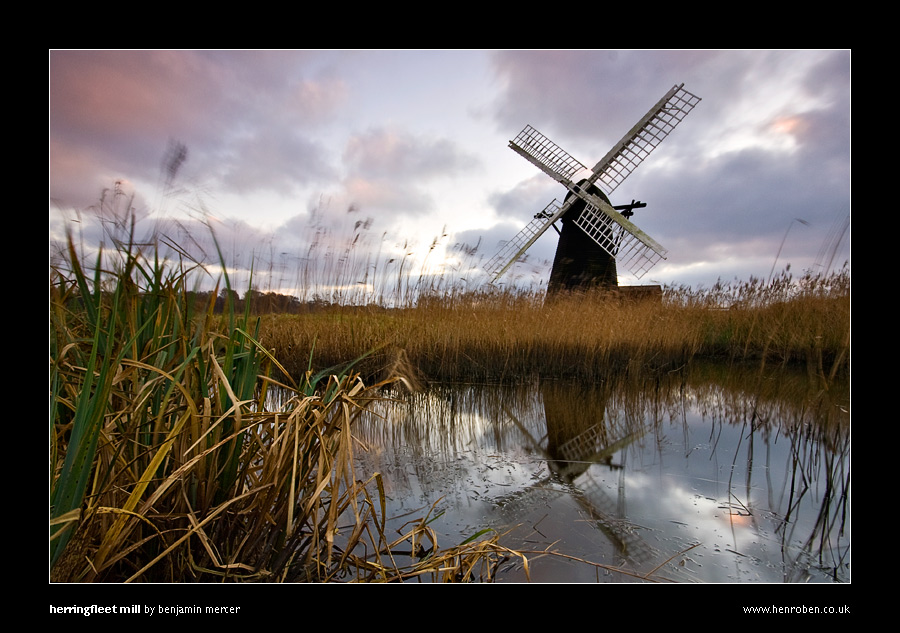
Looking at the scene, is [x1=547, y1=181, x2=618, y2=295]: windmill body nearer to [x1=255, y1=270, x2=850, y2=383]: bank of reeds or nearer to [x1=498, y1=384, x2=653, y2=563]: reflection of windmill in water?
[x1=255, y1=270, x2=850, y2=383]: bank of reeds

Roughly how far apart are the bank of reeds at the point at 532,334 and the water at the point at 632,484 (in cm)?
144

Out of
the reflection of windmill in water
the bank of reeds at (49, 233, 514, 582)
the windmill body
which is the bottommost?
the reflection of windmill in water

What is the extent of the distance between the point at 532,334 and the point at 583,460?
357 cm

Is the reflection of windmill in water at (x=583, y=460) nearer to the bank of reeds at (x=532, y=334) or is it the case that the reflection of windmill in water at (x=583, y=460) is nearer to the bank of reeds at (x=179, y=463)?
the bank of reeds at (x=179, y=463)

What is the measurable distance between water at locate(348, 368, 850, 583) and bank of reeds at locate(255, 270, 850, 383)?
1.44 metres

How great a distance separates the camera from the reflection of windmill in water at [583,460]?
78.7 inches

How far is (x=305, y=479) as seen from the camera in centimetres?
131

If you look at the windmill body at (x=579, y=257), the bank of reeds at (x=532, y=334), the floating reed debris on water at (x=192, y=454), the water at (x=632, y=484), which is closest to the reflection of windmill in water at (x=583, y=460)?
the water at (x=632, y=484)

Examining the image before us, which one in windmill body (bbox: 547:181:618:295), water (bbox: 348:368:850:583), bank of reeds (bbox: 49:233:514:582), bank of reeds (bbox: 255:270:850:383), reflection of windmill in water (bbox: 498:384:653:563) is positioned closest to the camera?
bank of reeds (bbox: 49:233:514:582)

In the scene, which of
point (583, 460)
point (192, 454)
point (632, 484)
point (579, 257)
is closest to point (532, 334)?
point (583, 460)

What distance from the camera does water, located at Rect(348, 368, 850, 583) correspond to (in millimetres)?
1744

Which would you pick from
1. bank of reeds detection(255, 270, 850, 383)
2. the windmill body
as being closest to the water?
bank of reeds detection(255, 270, 850, 383)
